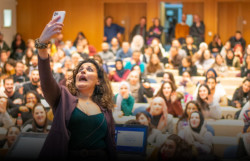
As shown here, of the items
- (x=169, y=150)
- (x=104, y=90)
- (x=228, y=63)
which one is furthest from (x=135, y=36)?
(x=104, y=90)

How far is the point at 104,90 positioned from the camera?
2.12 meters

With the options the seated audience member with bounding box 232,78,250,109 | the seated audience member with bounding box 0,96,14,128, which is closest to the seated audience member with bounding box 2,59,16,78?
the seated audience member with bounding box 0,96,14,128

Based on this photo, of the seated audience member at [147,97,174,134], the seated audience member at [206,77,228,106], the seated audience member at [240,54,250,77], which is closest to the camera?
the seated audience member at [147,97,174,134]

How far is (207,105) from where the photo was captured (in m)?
4.79

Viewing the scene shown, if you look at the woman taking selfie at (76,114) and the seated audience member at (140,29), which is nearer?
the woman taking selfie at (76,114)

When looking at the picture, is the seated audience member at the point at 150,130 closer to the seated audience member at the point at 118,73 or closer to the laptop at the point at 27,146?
the laptop at the point at 27,146

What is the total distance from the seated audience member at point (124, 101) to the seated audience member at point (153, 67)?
62.5 inches

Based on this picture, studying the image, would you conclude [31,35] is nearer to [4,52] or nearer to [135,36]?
[4,52]

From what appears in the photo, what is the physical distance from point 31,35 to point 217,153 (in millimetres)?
3470

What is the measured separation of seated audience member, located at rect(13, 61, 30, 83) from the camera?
594 cm

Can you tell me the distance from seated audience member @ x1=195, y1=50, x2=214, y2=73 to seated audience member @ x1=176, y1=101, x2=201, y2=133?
7.58 ft

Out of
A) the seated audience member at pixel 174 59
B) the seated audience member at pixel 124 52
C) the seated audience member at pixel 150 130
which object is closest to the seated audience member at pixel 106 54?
the seated audience member at pixel 124 52

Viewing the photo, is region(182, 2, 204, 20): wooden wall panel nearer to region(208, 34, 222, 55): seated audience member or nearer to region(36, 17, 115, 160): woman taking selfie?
region(208, 34, 222, 55): seated audience member

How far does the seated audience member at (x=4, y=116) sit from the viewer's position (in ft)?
15.3
